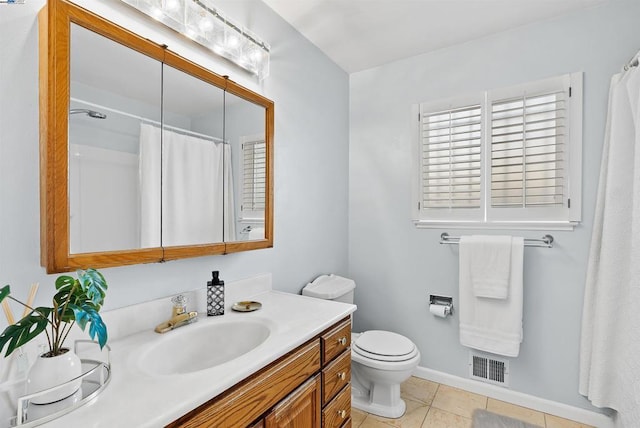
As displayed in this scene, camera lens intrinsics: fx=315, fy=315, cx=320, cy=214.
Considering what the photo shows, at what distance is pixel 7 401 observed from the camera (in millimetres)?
728

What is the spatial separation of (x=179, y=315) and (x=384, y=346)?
1293 mm

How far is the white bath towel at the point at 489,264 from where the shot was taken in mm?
1998

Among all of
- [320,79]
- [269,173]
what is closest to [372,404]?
[269,173]

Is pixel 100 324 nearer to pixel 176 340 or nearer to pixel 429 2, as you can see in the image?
pixel 176 340

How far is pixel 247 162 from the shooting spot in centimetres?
163

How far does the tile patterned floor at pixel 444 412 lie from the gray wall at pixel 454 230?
129 millimetres

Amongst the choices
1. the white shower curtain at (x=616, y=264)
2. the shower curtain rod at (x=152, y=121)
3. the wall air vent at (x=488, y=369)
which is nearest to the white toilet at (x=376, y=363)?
the wall air vent at (x=488, y=369)

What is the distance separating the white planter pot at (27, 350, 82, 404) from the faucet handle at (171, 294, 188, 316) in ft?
1.61

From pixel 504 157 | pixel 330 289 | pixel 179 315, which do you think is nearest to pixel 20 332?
pixel 179 315

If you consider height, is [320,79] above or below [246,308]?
above

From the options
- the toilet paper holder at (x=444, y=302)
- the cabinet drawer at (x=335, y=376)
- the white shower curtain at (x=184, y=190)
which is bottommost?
the cabinet drawer at (x=335, y=376)

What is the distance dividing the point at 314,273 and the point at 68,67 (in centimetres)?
172

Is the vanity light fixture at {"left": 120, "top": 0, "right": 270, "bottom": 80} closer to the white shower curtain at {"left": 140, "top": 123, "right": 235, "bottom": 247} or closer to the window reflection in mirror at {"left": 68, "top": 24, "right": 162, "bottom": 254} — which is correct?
the window reflection in mirror at {"left": 68, "top": 24, "right": 162, "bottom": 254}

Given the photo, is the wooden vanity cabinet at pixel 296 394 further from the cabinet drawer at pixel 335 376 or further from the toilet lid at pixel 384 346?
the toilet lid at pixel 384 346
